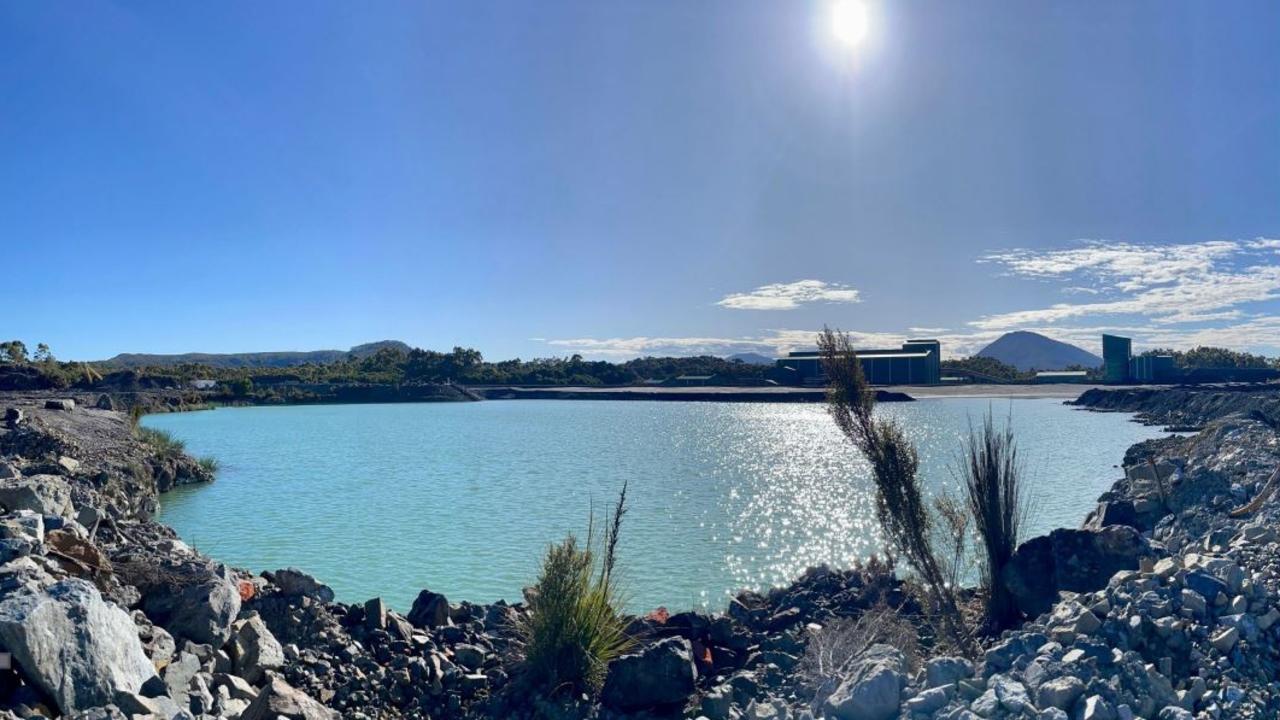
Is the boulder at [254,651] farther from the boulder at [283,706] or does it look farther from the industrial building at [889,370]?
the industrial building at [889,370]

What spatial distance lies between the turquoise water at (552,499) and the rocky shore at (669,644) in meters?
2.47

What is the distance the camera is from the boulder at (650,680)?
5754 millimetres

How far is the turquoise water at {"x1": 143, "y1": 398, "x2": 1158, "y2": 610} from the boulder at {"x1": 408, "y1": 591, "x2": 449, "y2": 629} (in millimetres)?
2079

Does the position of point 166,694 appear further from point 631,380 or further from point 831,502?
point 631,380

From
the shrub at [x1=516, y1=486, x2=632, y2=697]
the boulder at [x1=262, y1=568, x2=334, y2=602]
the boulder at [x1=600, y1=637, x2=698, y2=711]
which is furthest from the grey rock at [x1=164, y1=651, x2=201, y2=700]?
the boulder at [x1=600, y1=637, x2=698, y2=711]

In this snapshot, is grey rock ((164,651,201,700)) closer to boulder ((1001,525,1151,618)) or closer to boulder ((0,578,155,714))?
boulder ((0,578,155,714))

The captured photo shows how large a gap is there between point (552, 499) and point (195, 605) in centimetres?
1136

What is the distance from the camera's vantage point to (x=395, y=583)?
10.3 metres

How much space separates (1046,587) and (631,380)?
8297cm

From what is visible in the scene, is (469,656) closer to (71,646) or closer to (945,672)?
(71,646)

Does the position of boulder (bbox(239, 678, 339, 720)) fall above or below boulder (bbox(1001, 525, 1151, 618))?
below

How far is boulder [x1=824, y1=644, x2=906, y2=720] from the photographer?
4.54 meters

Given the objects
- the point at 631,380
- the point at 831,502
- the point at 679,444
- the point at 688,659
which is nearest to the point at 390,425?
the point at 679,444

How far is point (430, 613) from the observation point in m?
7.29
